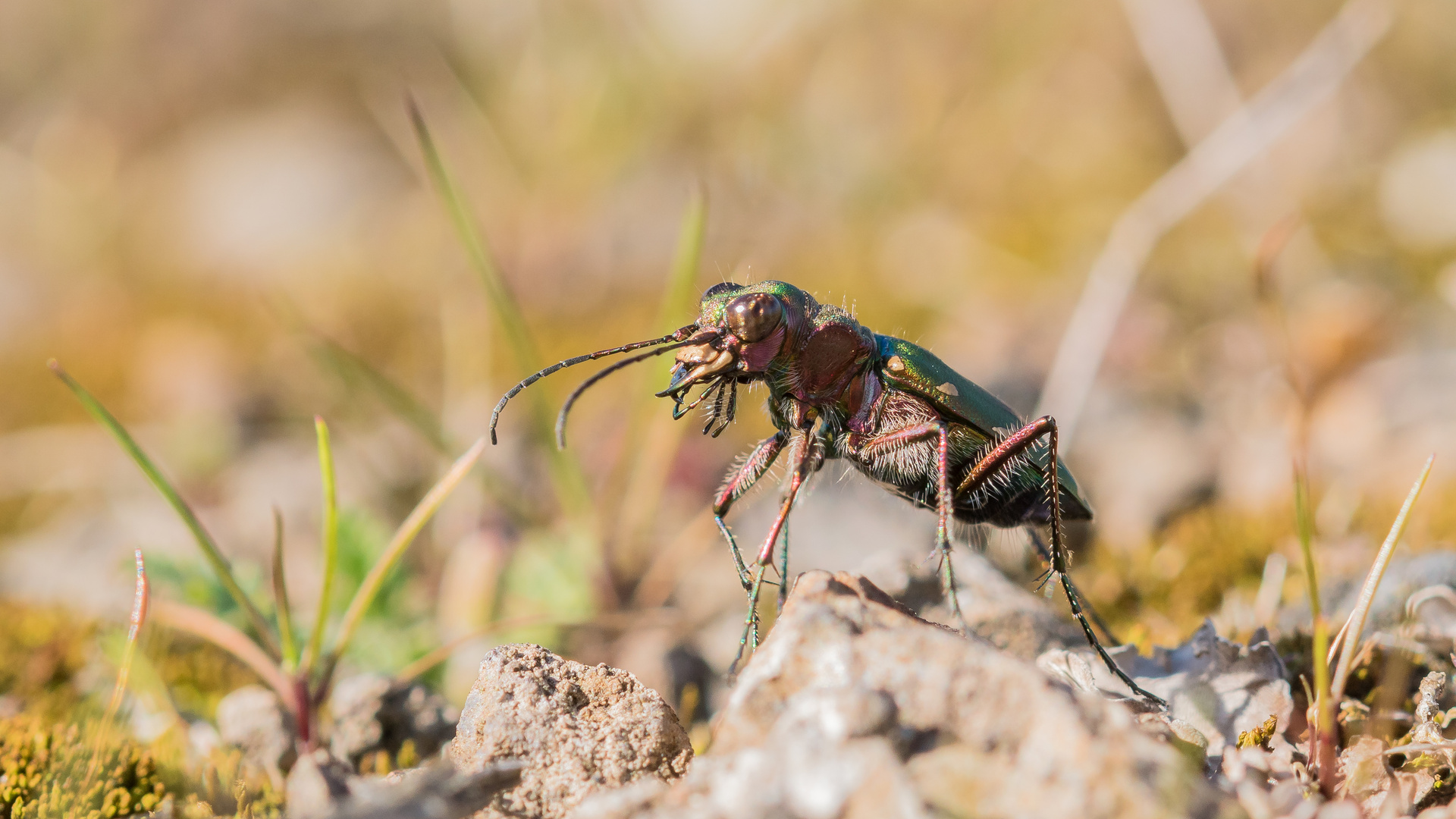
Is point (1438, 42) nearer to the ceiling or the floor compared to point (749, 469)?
nearer to the ceiling

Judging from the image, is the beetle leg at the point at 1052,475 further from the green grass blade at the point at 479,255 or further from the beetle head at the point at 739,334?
the green grass blade at the point at 479,255

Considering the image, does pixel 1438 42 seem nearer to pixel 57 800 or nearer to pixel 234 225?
pixel 57 800

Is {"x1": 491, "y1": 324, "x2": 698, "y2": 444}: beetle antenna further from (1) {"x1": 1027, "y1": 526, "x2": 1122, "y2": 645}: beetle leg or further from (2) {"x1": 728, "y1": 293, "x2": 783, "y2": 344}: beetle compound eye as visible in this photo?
(1) {"x1": 1027, "y1": 526, "x2": 1122, "y2": 645}: beetle leg

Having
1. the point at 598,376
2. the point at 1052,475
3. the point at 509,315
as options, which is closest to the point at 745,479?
the point at 598,376

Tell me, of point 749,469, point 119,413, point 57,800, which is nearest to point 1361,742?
point 749,469

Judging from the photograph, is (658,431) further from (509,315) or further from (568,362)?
(568,362)
